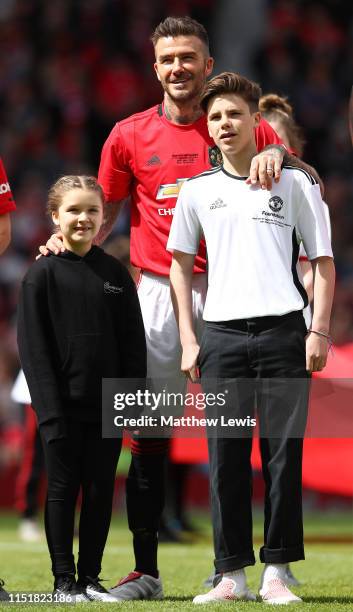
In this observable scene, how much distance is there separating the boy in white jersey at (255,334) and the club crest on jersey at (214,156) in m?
0.34

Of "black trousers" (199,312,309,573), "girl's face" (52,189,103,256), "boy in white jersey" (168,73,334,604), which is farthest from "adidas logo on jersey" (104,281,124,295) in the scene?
"black trousers" (199,312,309,573)

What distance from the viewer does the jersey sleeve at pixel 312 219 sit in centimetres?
531

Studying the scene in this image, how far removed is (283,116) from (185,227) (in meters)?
1.79

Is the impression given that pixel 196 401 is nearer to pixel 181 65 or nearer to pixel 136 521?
pixel 136 521

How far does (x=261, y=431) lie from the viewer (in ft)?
17.3

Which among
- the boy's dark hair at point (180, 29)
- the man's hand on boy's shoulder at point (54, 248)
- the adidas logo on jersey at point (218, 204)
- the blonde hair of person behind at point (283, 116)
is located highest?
the boy's dark hair at point (180, 29)

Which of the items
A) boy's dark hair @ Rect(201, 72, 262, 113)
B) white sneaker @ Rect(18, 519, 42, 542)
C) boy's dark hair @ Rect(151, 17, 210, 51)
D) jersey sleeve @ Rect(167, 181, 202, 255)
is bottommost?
white sneaker @ Rect(18, 519, 42, 542)

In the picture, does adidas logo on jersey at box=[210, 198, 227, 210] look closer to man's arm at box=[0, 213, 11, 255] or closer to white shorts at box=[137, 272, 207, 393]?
white shorts at box=[137, 272, 207, 393]

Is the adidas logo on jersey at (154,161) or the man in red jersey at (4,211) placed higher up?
the adidas logo on jersey at (154,161)

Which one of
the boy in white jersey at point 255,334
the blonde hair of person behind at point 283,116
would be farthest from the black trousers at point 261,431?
the blonde hair of person behind at point 283,116

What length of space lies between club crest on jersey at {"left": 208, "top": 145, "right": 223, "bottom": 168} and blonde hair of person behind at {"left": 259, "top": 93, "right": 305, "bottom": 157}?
1195 mm

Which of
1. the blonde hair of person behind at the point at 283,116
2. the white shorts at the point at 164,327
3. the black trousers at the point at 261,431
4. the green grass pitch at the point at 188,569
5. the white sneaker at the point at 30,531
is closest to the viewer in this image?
the green grass pitch at the point at 188,569

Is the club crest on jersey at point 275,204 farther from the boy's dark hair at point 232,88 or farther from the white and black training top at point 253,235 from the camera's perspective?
the boy's dark hair at point 232,88

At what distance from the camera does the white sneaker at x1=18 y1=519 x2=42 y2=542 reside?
30.6ft
